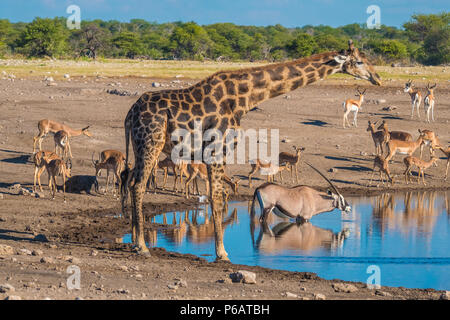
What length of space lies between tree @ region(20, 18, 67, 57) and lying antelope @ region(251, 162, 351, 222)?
47022 mm

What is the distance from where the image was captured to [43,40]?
200ft

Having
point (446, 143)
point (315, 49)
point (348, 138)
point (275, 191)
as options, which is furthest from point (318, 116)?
point (315, 49)

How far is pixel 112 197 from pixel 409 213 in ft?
21.1

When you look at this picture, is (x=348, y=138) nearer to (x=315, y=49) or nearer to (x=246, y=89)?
(x=246, y=89)

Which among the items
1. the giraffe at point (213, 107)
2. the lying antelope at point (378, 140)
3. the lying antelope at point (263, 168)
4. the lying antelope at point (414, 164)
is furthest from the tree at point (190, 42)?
the giraffe at point (213, 107)

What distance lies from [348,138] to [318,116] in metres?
3.09

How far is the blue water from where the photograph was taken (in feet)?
38.2

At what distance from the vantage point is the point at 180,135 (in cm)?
1152

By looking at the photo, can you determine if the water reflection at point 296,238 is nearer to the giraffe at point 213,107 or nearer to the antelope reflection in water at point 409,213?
the antelope reflection in water at point 409,213

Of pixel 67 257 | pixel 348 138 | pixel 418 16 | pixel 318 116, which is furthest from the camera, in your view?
pixel 418 16

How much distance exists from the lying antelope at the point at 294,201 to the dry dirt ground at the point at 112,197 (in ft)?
8.06

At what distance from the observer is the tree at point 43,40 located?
60406mm

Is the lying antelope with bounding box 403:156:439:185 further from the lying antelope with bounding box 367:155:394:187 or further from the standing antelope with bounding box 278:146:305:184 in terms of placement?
the standing antelope with bounding box 278:146:305:184
